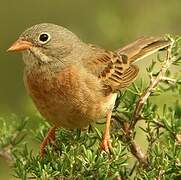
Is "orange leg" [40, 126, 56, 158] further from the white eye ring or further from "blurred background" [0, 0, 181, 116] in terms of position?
the white eye ring

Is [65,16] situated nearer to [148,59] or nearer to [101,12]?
[148,59]

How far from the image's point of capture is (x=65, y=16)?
30.4 feet

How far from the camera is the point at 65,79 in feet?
19.0

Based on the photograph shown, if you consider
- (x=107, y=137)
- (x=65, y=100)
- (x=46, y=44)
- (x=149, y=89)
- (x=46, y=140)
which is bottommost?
(x=46, y=140)

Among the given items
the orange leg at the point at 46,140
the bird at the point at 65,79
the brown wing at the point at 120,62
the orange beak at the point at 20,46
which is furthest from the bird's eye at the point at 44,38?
the orange leg at the point at 46,140

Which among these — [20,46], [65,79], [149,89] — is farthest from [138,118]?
[20,46]

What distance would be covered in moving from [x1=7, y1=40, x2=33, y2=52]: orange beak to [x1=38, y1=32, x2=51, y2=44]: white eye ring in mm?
108

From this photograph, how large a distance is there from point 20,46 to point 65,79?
475mm

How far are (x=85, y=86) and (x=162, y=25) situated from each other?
3.10ft

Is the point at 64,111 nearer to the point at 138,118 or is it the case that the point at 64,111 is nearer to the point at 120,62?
the point at 138,118

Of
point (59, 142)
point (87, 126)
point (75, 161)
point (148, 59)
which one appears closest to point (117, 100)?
point (87, 126)

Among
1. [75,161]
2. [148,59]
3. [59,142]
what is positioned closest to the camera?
[75,161]

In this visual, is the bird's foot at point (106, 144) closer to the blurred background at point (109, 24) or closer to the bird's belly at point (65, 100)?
the bird's belly at point (65, 100)

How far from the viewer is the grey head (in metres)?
5.71
